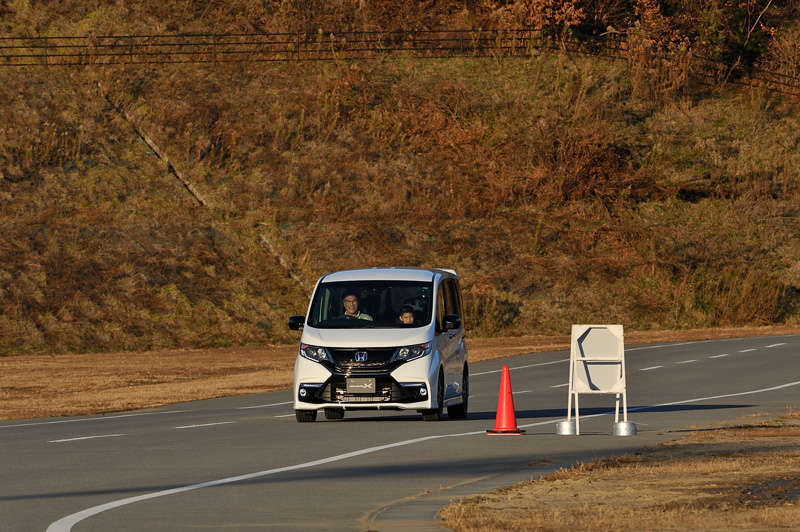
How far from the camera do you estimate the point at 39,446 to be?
54.6 ft

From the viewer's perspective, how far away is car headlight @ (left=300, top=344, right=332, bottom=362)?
1891 cm

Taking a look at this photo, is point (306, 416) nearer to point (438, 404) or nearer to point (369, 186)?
point (438, 404)

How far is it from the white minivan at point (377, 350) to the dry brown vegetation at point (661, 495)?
494cm

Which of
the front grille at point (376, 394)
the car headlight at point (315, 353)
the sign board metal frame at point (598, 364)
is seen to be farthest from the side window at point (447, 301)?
the sign board metal frame at point (598, 364)

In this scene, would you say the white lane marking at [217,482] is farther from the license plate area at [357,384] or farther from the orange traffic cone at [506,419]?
the license plate area at [357,384]

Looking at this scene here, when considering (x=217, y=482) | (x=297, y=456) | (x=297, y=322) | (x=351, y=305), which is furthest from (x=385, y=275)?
(x=217, y=482)

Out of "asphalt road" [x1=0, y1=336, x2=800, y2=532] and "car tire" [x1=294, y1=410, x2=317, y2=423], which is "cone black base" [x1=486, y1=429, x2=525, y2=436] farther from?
"car tire" [x1=294, y1=410, x2=317, y2=423]

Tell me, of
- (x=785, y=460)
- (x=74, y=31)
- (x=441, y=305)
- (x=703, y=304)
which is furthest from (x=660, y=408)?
(x=74, y=31)

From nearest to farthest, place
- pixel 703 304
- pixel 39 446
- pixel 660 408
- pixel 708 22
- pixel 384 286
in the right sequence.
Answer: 1. pixel 39 446
2. pixel 384 286
3. pixel 660 408
4. pixel 703 304
5. pixel 708 22

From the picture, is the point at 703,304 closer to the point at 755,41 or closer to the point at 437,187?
the point at 437,187

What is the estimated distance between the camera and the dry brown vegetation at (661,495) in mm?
9312

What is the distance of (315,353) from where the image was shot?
1898 centimetres

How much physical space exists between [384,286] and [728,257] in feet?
115

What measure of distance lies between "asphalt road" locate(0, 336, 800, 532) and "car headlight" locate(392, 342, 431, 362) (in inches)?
35.7
